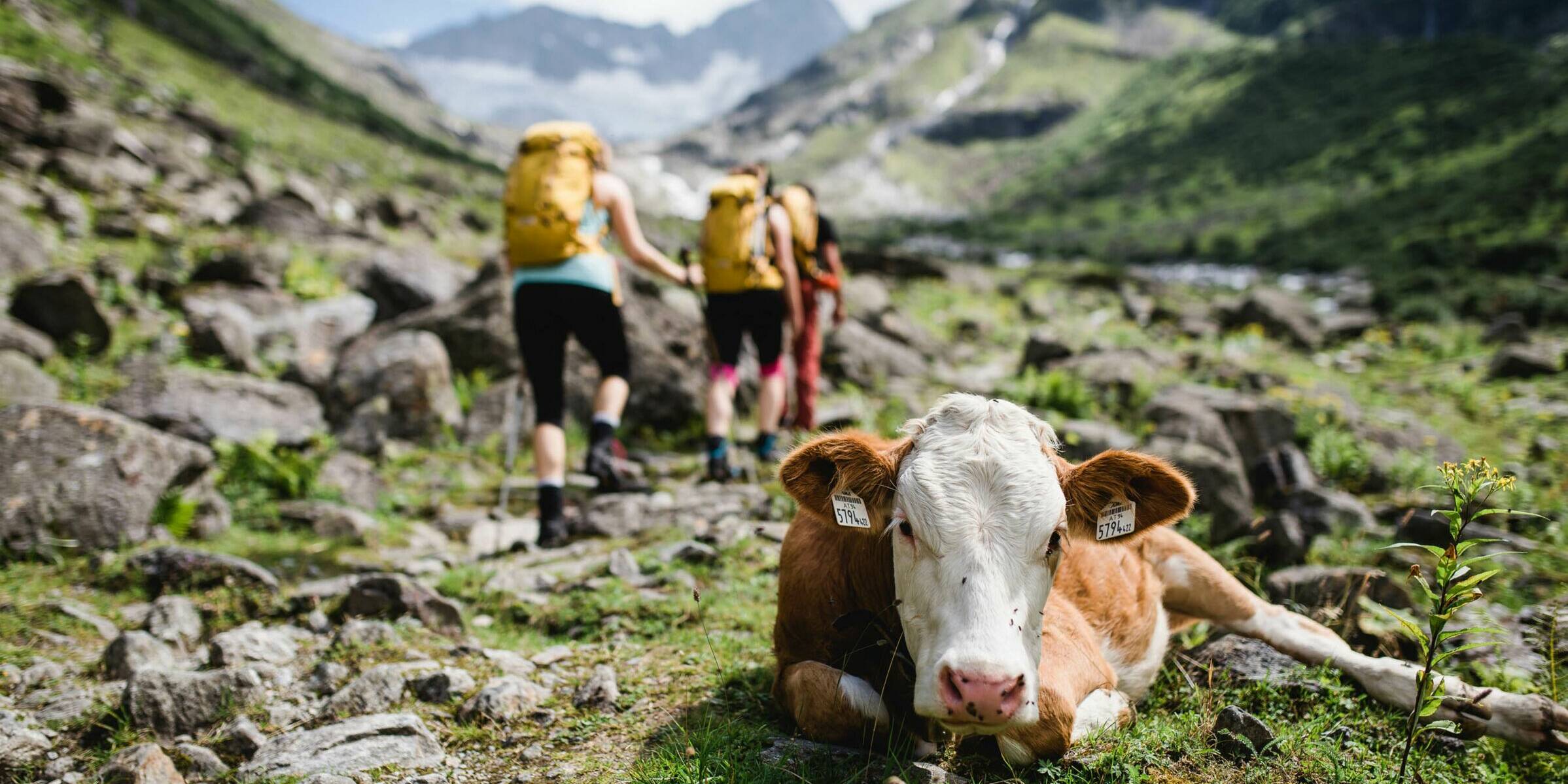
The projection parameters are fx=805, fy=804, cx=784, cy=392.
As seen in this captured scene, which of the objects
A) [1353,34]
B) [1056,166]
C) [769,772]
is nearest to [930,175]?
[1056,166]

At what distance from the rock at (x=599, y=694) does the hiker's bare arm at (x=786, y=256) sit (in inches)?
202

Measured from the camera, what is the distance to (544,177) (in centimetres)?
623

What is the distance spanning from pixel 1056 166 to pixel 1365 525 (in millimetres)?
164248

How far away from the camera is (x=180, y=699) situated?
11.6 ft

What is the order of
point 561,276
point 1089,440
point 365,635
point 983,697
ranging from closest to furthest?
point 983,697, point 365,635, point 561,276, point 1089,440

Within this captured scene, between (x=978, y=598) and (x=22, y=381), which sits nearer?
(x=978, y=598)

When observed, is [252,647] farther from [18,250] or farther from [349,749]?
[18,250]

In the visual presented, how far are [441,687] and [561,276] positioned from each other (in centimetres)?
339

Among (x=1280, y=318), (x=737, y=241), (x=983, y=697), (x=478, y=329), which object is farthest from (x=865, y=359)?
(x=1280, y=318)

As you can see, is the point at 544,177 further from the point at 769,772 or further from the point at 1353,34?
the point at 1353,34

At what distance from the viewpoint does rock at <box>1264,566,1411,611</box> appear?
4.68 metres

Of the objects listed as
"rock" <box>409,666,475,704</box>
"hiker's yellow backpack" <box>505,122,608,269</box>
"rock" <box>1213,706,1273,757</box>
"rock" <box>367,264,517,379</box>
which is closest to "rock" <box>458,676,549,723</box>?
"rock" <box>409,666,475,704</box>

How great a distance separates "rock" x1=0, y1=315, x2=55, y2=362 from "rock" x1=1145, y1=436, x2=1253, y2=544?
10431 mm

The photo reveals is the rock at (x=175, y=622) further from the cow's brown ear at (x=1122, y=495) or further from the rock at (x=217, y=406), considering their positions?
the cow's brown ear at (x=1122, y=495)
